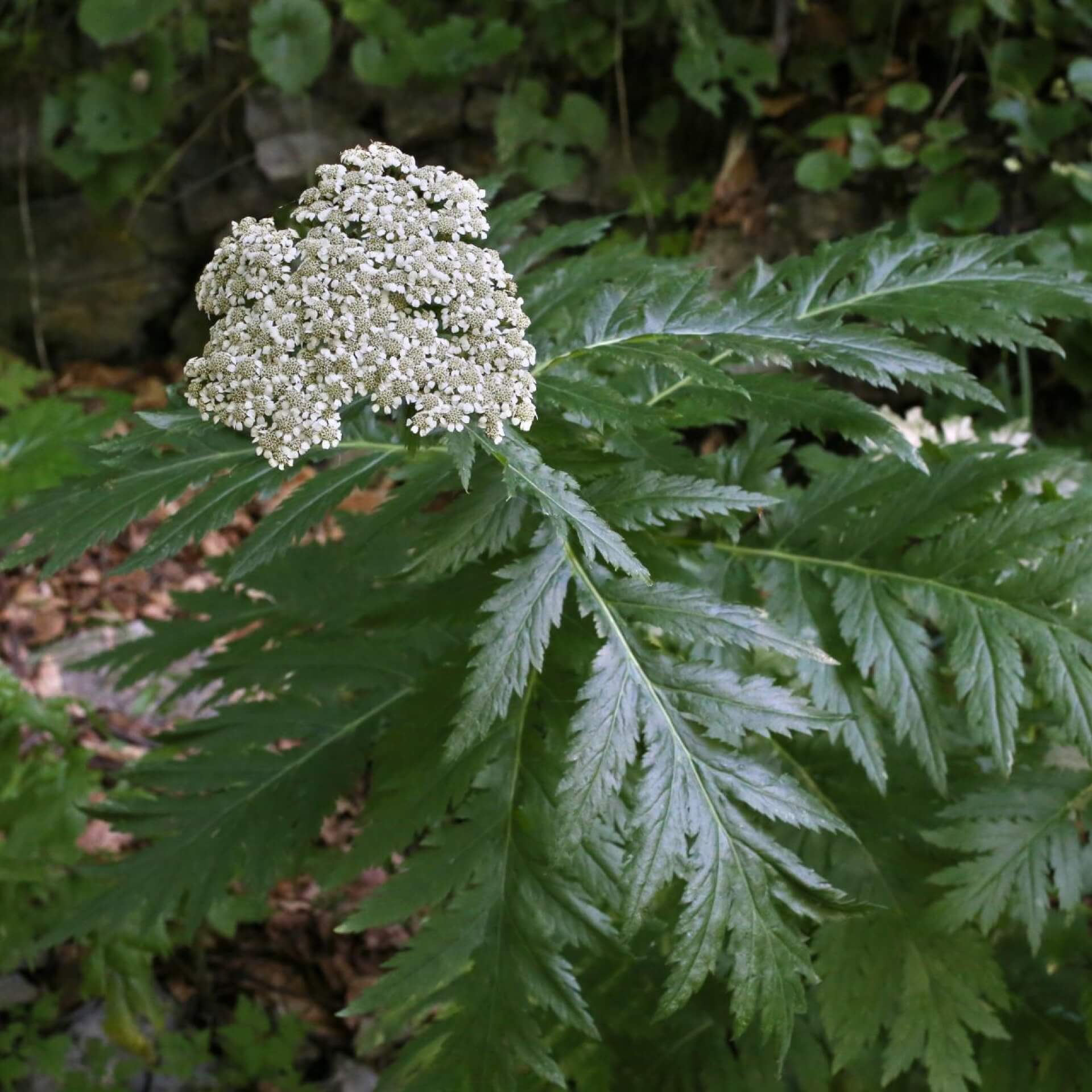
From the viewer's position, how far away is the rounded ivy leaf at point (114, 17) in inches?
162

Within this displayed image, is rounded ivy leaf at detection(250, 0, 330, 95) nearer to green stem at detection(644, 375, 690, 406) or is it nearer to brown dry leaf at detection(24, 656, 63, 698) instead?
brown dry leaf at detection(24, 656, 63, 698)

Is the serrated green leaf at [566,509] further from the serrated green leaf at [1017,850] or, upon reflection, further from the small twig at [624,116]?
the small twig at [624,116]

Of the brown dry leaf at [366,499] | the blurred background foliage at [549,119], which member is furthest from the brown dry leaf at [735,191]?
the brown dry leaf at [366,499]

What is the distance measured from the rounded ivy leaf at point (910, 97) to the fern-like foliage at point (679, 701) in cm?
242

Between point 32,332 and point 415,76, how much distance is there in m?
2.41

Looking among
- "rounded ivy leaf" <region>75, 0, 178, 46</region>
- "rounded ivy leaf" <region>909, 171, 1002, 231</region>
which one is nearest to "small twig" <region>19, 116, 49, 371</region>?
"rounded ivy leaf" <region>75, 0, 178, 46</region>

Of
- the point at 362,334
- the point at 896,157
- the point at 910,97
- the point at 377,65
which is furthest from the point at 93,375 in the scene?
the point at 362,334

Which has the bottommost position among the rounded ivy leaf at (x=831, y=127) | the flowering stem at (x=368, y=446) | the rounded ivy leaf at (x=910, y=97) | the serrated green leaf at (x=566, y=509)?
the rounded ivy leaf at (x=831, y=127)

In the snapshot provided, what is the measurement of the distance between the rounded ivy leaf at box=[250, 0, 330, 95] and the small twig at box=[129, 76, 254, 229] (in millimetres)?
490

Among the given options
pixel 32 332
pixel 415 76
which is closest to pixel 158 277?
pixel 32 332

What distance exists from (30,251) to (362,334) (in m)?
4.71

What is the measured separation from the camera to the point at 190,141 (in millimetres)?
4781

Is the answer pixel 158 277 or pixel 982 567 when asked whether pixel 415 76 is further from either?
pixel 982 567

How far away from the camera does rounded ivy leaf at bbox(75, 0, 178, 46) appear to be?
13.5 feet
